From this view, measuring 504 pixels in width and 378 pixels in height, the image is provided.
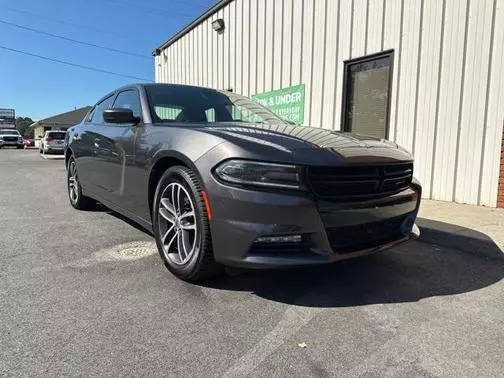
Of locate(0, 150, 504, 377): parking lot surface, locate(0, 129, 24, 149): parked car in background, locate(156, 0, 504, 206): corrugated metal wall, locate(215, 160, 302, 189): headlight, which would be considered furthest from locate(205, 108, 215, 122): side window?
locate(0, 129, 24, 149): parked car in background

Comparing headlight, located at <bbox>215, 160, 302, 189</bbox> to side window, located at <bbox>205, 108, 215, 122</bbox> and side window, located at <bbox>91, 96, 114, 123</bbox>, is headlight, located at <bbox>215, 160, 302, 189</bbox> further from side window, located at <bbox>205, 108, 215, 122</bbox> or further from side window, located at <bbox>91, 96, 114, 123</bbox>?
side window, located at <bbox>91, 96, 114, 123</bbox>

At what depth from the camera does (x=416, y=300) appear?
2.78m

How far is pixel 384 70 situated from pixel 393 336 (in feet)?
17.6

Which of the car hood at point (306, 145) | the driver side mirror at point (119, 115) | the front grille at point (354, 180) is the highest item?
the driver side mirror at point (119, 115)

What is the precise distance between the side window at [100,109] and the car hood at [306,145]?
2420mm

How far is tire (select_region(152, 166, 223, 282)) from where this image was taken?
274cm

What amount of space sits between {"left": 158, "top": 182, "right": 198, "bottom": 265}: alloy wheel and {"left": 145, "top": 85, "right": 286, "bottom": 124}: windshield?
34.0 inches

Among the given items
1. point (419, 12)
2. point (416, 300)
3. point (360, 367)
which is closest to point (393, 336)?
point (360, 367)

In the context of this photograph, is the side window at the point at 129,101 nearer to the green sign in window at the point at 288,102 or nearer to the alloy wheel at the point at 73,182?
the alloy wheel at the point at 73,182

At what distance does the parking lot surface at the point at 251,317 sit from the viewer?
2016 millimetres

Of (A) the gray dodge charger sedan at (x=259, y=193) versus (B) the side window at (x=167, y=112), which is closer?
(A) the gray dodge charger sedan at (x=259, y=193)

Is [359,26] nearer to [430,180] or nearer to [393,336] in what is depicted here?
[430,180]

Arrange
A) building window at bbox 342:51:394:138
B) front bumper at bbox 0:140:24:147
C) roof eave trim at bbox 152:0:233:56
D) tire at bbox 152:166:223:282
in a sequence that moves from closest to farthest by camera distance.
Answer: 1. tire at bbox 152:166:223:282
2. building window at bbox 342:51:394:138
3. roof eave trim at bbox 152:0:233:56
4. front bumper at bbox 0:140:24:147

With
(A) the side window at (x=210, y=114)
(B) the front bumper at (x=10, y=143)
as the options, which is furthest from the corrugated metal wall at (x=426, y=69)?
(B) the front bumper at (x=10, y=143)
